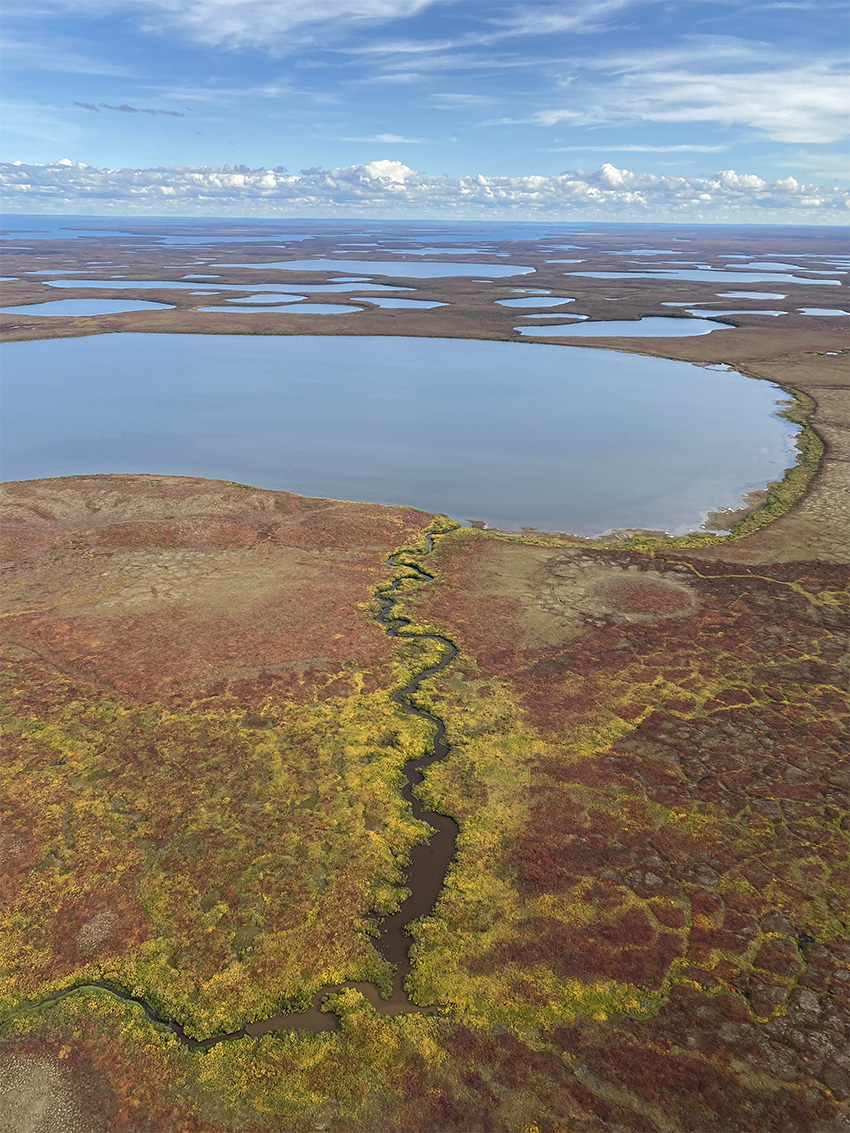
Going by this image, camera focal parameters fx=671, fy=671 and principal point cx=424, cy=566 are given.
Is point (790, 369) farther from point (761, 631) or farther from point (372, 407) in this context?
point (761, 631)

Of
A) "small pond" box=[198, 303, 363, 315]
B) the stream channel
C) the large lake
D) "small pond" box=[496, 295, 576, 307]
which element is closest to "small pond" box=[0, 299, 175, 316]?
"small pond" box=[198, 303, 363, 315]

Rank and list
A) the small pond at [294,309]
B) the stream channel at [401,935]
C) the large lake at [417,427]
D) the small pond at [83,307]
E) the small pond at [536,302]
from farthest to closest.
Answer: the small pond at [536,302]
the small pond at [294,309]
the small pond at [83,307]
the large lake at [417,427]
the stream channel at [401,935]

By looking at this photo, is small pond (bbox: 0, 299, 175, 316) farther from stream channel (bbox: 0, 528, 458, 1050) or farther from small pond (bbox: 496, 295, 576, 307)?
stream channel (bbox: 0, 528, 458, 1050)

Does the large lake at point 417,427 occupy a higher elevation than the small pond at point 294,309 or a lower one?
lower

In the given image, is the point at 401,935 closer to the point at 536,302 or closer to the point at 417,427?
the point at 417,427

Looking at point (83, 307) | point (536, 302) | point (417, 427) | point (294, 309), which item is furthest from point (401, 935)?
point (83, 307)

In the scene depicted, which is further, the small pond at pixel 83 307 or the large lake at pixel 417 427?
the small pond at pixel 83 307

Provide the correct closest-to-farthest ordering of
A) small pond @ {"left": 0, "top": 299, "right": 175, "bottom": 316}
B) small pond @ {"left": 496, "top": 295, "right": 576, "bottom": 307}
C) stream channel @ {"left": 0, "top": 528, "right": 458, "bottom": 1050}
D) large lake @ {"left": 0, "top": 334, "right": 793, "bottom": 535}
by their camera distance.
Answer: stream channel @ {"left": 0, "top": 528, "right": 458, "bottom": 1050}
large lake @ {"left": 0, "top": 334, "right": 793, "bottom": 535}
small pond @ {"left": 0, "top": 299, "right": 175, "bottom": 316}
small pond @ {"left": 496, "top": 295, "right": 576, "bottom": 307}

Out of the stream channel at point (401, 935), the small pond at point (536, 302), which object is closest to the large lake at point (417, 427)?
the stream channel at point (401, 935)

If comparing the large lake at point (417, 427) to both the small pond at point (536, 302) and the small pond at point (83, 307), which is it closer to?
the small pond at point (83, 307)
